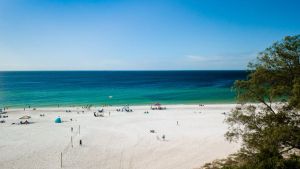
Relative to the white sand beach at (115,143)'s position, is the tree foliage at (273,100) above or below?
above

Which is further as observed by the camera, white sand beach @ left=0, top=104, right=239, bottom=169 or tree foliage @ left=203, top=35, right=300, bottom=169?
white sand beach @ left=0, top=104, right=239, bottom=169

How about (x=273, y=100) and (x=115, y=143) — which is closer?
(x=273, y=100)

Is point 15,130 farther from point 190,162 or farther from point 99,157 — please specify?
point 190,162

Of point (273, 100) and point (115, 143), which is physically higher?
point (273, 100)

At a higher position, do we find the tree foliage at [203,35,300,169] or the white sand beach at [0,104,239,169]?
the tree foliage at [203,35,300,169]

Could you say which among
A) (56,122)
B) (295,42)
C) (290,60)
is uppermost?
(295,42)

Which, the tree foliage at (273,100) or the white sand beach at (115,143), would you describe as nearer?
the tree foliage at (273,100)

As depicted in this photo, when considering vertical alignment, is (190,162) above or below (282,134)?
below

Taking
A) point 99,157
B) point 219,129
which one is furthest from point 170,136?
point 99,157
